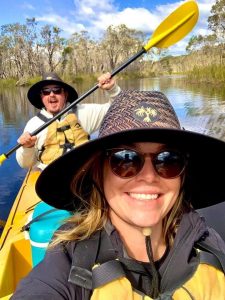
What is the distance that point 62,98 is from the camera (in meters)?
3.22

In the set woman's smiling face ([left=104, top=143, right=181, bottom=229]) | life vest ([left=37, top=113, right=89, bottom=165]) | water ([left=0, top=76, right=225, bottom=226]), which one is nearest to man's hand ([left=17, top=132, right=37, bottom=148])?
life vest ([left=37, top=113, right=89, bottom=165])

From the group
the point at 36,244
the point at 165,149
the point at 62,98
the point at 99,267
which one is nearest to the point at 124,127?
the point at 165,149

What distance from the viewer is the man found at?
3014 millimetres

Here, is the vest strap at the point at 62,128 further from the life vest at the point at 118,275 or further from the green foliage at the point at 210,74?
the green foliage at the point at 210,74

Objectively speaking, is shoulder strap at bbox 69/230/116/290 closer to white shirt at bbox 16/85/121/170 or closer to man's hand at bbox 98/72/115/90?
white shirt at bbox 16/85/121/170

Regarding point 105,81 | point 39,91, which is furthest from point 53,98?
point 105,81

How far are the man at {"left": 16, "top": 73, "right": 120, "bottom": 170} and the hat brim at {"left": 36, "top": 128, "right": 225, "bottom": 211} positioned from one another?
6.66 ft

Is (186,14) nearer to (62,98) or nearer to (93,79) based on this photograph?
(62,98)

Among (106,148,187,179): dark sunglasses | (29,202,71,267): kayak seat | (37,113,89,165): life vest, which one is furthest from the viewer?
(37,113,89,165): life vest

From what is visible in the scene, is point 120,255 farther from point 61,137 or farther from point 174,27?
point 174,27

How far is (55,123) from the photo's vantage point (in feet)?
10.1

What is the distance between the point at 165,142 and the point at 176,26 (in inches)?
87.9

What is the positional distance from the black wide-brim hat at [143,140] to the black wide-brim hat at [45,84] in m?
2.28

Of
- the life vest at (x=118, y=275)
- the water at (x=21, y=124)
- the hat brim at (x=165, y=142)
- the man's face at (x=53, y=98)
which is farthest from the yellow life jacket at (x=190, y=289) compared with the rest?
the water at (x=21, y=124)
